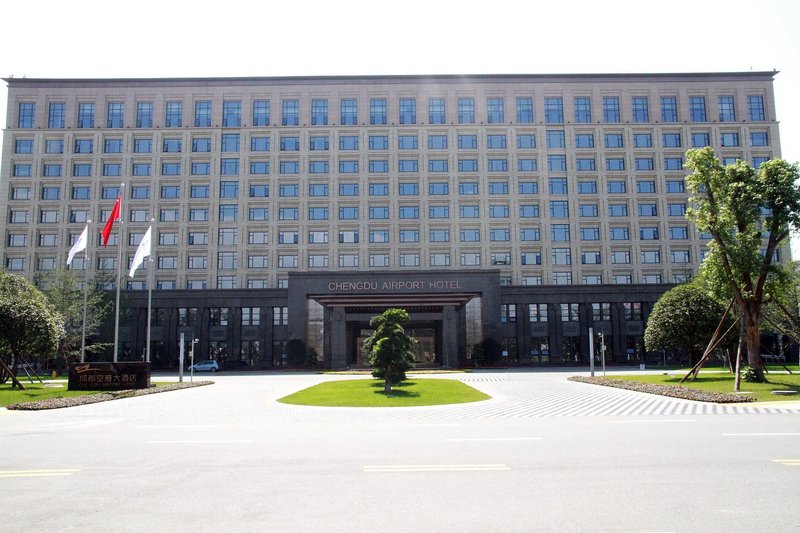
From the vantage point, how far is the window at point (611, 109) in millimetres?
69062

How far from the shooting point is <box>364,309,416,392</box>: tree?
90.7ft

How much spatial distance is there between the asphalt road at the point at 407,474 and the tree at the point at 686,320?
19.6m

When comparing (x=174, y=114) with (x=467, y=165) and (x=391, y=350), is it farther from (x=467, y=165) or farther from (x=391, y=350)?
(x=391, y=350)

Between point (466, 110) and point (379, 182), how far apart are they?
1336 centimetres

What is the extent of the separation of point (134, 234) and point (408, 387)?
4923 centimetres

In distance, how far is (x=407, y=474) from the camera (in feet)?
30.6

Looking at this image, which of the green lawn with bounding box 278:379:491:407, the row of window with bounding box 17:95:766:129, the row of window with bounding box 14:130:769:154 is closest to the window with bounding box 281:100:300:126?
the row of window with bounding box 17:95:766:129

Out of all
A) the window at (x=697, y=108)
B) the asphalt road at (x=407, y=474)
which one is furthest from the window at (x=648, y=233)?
the asphalt road at (x=407, y=474)

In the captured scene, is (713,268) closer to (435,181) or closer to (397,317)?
(397,317)

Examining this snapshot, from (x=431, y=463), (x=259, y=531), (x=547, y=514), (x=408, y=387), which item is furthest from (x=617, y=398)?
(x=259, y=531)

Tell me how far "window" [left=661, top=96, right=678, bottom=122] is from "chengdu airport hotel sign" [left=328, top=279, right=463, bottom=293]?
Answer: 109 feet

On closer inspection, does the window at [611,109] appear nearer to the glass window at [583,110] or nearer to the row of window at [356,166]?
the glass window at [583,110]

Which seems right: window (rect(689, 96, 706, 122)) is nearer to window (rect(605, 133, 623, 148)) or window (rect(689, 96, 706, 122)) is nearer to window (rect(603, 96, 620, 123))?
window (rect(603, 96, 620, 123))

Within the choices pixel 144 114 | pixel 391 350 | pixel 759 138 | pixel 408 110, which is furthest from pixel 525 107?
pixel 391 350
